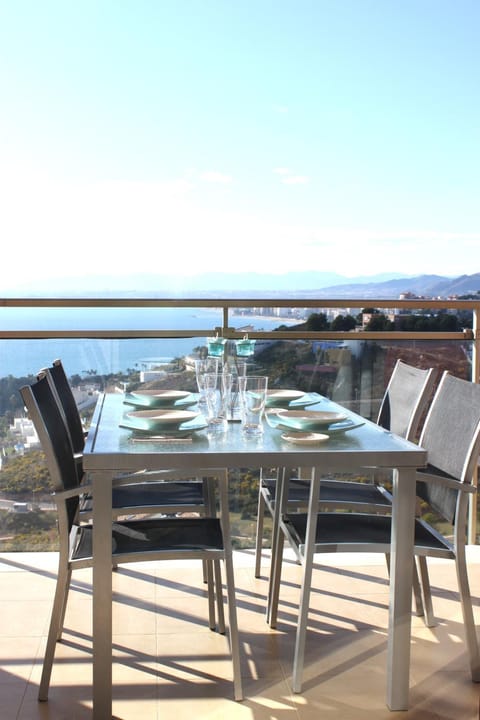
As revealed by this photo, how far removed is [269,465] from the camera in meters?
1.84

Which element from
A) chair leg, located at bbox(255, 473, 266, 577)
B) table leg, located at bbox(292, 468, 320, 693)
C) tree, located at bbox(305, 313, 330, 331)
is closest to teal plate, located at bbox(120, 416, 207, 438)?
table leg, located at bbox(292, 468, 320, 693)

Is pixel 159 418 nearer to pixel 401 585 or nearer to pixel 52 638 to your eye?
pixel 52 638

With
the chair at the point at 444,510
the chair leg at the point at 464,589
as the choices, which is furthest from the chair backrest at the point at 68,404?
the chair leg at the point at 464,589

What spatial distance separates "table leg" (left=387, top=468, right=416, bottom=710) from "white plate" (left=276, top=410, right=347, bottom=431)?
0.27 m

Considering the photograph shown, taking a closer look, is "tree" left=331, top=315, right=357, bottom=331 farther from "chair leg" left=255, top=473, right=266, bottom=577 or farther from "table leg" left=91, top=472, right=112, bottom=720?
"table leg" left=91, top=472, right=112, bottom=720

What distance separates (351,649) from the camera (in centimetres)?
226

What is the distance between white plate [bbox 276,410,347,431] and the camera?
6.88 feet

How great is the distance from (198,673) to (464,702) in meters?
0.71

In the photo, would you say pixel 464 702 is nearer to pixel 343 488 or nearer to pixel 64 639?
pixel 343 488

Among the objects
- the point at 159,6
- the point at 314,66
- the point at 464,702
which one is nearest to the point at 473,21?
the point at 314,66

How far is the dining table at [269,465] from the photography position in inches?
71.4

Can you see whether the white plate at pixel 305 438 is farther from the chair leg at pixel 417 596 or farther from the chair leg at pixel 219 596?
the chair leg at pixel 417 596

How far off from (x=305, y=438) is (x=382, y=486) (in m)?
0.80

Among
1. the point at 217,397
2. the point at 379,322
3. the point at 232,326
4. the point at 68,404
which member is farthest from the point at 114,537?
the point at 379,322
